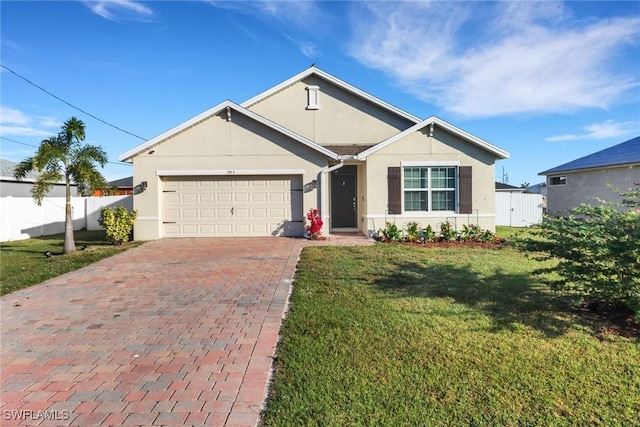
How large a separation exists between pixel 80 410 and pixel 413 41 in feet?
42.3

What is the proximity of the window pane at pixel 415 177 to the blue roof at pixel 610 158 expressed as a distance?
12.3m

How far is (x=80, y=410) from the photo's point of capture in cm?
288

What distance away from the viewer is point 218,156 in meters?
13.1

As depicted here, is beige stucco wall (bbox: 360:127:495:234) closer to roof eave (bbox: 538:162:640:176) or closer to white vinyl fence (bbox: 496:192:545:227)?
white vinyl fence (bbox: 496:192:545:227)

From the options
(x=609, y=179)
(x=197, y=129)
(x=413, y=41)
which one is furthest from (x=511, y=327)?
(x=609, y=179)

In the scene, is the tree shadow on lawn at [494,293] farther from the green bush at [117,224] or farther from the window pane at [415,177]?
the green bush at [117,224]

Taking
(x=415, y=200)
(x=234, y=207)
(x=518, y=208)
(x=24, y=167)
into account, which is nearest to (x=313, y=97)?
(x=234, y=207)

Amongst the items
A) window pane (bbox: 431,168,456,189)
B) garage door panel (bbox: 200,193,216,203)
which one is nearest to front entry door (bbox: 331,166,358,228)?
window pane (bbox: 431,168,456,189)

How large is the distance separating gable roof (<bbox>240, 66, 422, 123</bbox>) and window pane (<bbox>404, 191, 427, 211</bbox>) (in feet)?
14.3

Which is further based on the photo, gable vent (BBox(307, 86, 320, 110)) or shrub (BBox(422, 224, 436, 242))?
gable vent (BBox(307, 86, 320, 110))

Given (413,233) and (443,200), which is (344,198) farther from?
(443,200)

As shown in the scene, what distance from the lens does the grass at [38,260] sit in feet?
24.7

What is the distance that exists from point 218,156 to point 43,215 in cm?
1014

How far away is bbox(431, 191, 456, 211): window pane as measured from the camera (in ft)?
43.3
